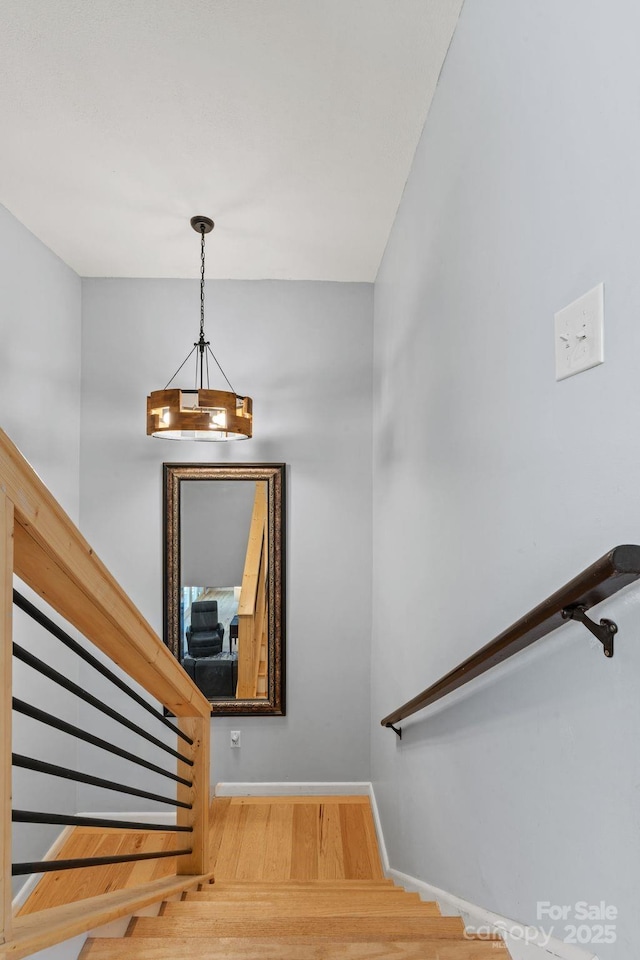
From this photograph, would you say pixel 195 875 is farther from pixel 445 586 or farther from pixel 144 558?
pixel 144 558

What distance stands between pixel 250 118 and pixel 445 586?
1.73 meters

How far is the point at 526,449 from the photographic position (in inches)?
44.1

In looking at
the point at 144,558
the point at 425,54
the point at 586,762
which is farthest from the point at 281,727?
the point at 425,54

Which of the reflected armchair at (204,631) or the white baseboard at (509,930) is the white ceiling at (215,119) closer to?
the reflected armchair at (204,631)

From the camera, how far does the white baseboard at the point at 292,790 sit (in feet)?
10.9

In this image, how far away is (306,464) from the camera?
3359mm

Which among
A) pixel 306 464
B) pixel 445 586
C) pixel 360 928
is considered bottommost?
pixel 360 928

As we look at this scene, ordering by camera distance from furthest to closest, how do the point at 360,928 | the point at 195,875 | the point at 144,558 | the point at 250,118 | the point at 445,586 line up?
the point at 144,558 → the point at 250,118 → the point at 195,875 → the point at 445,586 → the point at 360,928

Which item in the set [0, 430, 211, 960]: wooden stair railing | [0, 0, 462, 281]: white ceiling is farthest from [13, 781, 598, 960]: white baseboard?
[0, 0, 462, 281]: white ceiling

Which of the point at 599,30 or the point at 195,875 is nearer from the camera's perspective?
the point at 599,30

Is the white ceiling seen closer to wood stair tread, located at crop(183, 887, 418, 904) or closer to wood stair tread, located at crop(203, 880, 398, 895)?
wood stair tread, located at crop(183, 887, 418, 904)

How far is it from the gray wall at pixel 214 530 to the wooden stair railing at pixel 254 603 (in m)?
0.04

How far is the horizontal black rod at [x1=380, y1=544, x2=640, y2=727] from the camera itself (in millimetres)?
702

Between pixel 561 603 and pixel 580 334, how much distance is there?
16.7 inches
